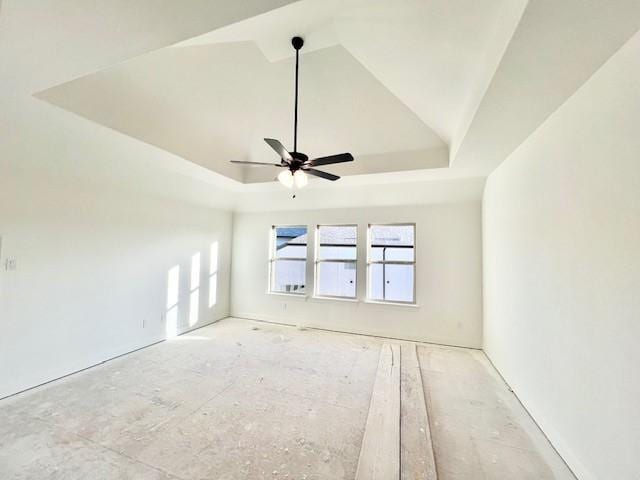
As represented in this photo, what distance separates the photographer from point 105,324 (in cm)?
375

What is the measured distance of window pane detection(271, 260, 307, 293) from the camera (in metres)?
5.94

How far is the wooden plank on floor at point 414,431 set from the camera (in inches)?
76.0

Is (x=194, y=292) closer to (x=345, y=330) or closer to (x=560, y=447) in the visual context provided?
(x=345, y=330)

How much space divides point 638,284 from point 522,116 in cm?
158

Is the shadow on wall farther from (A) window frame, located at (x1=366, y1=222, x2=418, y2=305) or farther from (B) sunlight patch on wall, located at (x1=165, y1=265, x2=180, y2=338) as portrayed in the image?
(A) window frame, located at (x1=366, y1=222, x2=418, y2=305)

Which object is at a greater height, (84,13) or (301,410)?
(84,13)

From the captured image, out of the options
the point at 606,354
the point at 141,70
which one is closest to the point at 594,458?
the point at 606,354

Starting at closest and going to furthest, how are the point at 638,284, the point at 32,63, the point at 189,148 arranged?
the point at 638,284
the point at 32,63
the point at 189,148

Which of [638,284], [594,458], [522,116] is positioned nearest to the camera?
[638,284]

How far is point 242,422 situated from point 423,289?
3611 millimetres

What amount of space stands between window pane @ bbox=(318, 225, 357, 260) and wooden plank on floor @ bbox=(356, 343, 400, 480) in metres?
2.50

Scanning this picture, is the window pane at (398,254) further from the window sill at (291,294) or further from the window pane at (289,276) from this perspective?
the window sill at (291,294)

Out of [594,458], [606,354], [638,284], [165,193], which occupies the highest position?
[165,193]

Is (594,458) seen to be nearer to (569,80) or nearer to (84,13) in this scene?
(569,80)
